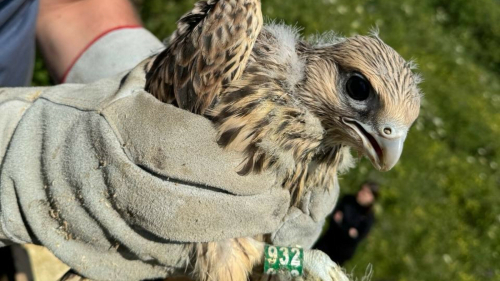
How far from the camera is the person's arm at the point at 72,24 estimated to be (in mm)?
3225

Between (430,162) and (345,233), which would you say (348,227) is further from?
(430,162)

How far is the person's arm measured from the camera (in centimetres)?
322

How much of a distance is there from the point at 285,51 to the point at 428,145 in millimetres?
5390

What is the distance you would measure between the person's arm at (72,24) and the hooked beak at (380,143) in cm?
179

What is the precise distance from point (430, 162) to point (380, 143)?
5.23m

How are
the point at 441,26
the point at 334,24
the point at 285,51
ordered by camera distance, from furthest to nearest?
the point at 441,26
the point at 334,24
the point at 285,51

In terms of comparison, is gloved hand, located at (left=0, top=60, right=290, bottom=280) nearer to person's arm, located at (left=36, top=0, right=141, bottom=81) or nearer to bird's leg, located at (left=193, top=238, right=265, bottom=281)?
bird's leg, located at (left=193, top=238, right=265, bottom=281)

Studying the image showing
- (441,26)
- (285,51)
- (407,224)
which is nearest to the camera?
(285,51)

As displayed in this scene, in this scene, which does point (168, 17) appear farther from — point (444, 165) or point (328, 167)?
point (328, 167)

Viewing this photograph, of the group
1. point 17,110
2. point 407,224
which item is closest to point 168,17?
point 407,224

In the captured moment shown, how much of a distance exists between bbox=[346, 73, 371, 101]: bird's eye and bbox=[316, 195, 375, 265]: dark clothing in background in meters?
3.08

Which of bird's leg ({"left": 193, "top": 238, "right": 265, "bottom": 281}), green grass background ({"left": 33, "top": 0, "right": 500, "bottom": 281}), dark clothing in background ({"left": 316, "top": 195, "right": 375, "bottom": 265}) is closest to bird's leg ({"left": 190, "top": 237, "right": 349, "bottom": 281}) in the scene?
bird's leg ({"left": 193, "top": 238, "right": 265, "bottom": 281})

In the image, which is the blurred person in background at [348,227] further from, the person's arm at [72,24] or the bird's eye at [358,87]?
the bird's eye at [358,87]

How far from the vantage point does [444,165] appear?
7109mm
